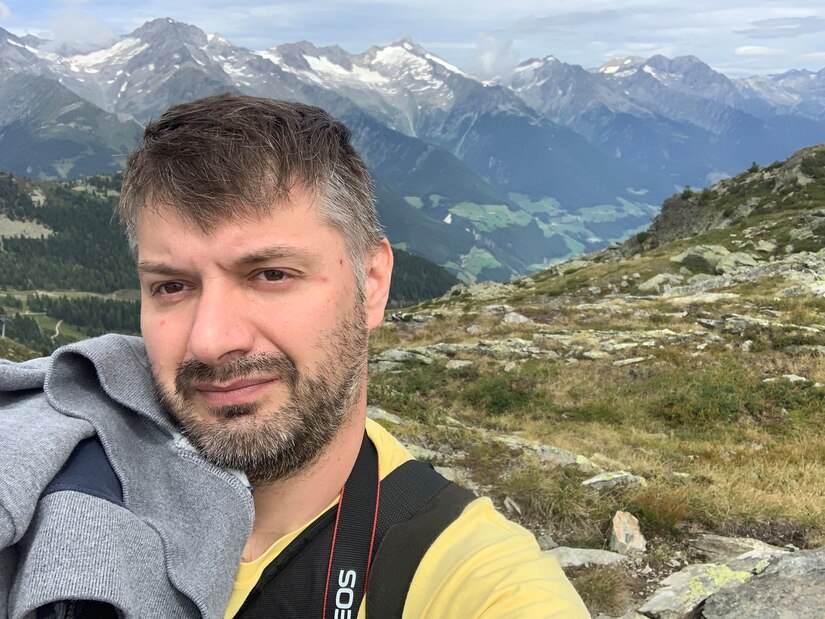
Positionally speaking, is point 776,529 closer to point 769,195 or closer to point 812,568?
point 812,568

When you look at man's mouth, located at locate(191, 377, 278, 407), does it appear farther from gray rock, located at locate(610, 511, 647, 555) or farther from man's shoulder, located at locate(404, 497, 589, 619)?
gray rock, located at locate(610, 511, 647, 555)

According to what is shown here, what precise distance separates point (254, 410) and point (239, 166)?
1228 millimetres

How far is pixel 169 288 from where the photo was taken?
9.39 ft

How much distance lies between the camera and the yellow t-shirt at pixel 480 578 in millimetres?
2320

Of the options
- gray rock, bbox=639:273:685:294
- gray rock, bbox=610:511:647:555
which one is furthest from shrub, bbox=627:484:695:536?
gray rock, bbox=639:273:685:294

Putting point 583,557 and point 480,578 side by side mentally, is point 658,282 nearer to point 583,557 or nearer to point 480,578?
point 583,557

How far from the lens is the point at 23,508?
1.77 meters

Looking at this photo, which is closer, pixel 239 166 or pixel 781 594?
pixel 239 166

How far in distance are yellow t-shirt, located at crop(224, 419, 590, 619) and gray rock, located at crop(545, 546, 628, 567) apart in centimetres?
432

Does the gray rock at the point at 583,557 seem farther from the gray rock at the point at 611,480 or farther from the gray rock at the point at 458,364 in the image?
the gray rock at the point at 458,364

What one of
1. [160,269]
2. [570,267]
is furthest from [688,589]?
[570,267]

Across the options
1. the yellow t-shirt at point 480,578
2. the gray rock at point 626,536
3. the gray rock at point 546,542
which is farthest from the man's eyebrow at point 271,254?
the gray rock at point 626,536

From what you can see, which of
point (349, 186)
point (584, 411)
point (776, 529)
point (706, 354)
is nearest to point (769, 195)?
point (706, 354)

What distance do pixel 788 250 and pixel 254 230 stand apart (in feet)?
153
